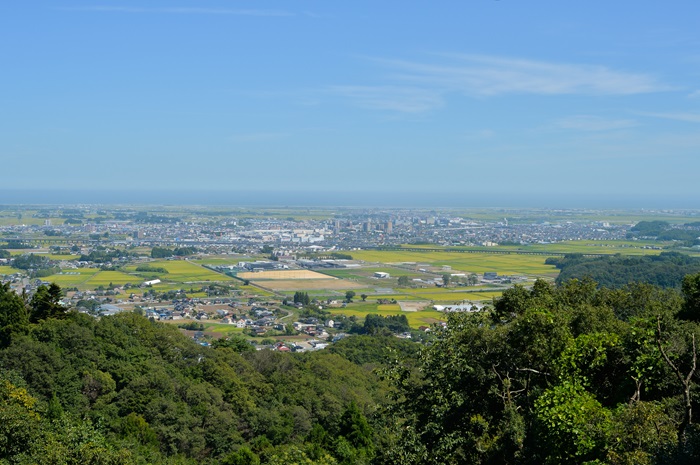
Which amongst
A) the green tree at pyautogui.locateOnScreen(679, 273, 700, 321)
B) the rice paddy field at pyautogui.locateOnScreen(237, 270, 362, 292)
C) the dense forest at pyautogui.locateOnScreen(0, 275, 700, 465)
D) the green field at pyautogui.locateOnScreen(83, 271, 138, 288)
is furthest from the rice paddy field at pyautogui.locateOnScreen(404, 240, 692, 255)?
the green tree at pyautogui.locateOnScreen(679, 273, 700, 321)

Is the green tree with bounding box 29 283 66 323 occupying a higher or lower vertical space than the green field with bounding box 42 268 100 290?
higher

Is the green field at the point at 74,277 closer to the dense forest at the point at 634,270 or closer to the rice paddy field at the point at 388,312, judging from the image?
the rice paddy field at the point at 388,312

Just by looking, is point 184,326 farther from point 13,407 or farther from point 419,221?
point 419,221

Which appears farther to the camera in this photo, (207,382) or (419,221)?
(419,221)

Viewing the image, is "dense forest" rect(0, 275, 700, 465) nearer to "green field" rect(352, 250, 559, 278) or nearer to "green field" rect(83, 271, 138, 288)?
"green field" rect(83, 271, 138, 288)

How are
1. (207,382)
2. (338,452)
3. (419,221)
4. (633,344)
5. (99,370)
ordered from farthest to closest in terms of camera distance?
1. (419,221)
2. (207,382)
3. (99,370)
4. (338,452)
5. (633,344)

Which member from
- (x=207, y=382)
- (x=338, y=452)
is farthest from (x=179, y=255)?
(x=338, y=452)
